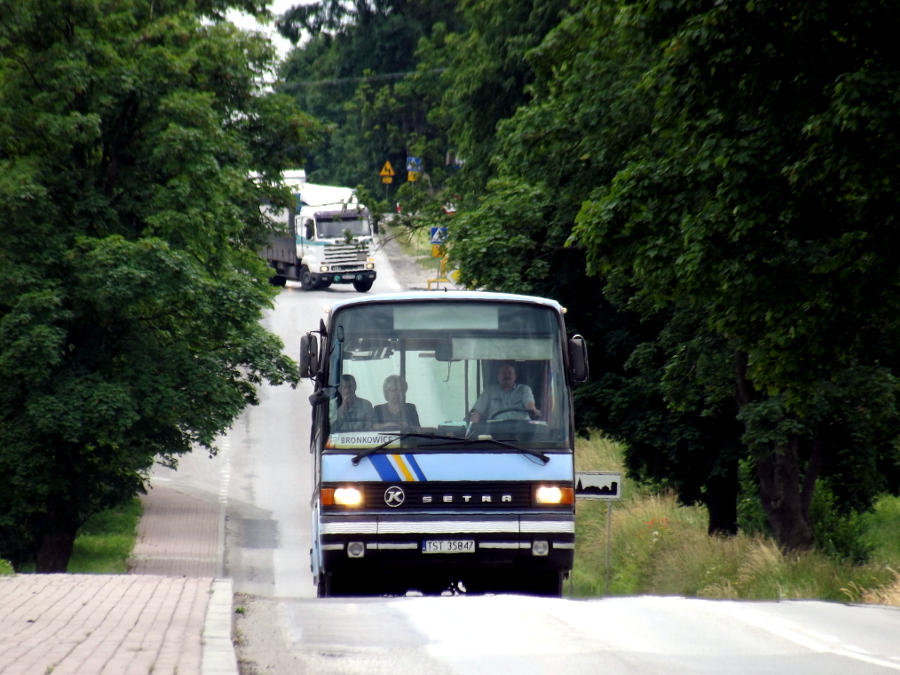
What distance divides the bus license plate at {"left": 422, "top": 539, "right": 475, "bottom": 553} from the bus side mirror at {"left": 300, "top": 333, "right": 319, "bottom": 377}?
1854 mm

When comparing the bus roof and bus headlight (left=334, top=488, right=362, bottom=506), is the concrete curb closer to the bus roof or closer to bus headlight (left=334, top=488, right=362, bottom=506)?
bus headlight (left=334, top=488, right=362, bottom=506)

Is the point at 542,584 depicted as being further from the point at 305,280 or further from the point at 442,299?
the point at 305,280

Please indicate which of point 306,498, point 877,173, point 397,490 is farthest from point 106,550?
point 877,173

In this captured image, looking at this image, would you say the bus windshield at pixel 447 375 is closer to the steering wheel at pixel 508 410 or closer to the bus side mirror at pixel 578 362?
the steering wheel at pixel 508 410

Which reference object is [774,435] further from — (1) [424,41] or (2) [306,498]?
(1) [424,41]

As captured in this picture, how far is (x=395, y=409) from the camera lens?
10312 millimetres

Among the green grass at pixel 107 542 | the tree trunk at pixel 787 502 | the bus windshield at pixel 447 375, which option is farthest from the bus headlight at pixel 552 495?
the green grass at pixel 107 542

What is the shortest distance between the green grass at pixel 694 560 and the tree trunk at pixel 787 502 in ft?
1.64

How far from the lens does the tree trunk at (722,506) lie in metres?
20.6

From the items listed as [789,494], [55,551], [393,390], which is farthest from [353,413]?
[55,551]

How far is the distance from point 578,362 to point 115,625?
15.3 ft

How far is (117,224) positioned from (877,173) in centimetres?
1568

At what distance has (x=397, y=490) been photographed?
10117 mm

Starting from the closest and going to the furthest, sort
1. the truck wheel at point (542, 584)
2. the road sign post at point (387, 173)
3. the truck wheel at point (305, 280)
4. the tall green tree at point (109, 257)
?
1. the truck wheel at point (542, 584)
2. the tall green tree at point (109, 257)
3. the truck wheel at point (305, 280)
4. the road sign post at point (387, 173)
